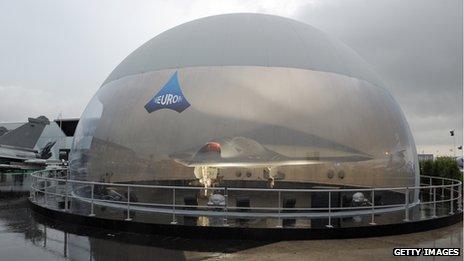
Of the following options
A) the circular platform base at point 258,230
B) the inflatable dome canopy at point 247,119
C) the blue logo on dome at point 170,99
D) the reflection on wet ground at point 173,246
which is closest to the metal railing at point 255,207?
the circular platform base at point 258,230

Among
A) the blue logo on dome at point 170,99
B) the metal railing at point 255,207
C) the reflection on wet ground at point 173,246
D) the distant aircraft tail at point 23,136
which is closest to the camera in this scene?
the reflection on wet ground at point 173,246

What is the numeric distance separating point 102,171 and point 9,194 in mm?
7775

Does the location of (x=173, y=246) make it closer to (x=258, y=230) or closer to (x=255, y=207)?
(x=258, y=230)

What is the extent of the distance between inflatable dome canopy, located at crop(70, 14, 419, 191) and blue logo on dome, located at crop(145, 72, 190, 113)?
0.03 m

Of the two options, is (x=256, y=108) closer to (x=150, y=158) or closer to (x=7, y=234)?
(x=150, y=158)

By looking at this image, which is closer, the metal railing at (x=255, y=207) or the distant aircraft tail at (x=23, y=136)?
the metal railing at (x=255, y=207)

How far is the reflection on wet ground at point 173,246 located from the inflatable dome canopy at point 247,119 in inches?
105

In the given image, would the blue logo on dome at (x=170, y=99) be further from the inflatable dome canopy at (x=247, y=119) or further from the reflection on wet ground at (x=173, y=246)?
the reflection on wet ground at (x=173, y=246)

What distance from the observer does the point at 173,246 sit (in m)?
8.88

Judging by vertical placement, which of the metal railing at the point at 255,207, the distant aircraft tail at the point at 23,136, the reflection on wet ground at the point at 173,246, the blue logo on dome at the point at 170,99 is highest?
the blue logo on dome at the point at 170,99

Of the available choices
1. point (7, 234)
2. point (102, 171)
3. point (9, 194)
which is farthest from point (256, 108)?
point (9, 194)

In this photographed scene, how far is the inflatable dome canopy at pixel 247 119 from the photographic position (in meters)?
11.9

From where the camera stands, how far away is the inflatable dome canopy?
39.1 ft

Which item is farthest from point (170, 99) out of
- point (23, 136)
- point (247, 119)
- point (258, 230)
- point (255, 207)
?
point (23, 136)
